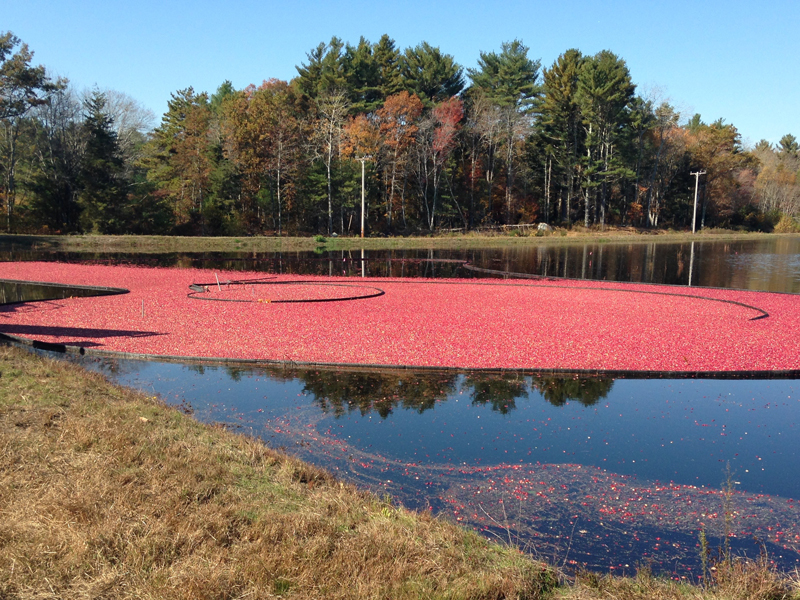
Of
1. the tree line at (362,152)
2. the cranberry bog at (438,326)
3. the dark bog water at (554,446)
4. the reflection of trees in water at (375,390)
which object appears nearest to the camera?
the dark bog water at (554,446)

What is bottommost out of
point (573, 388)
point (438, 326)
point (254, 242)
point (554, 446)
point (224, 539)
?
point (554, 446)

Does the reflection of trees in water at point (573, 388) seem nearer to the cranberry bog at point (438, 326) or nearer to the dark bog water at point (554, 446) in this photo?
the dark bog water at point (554, 446)

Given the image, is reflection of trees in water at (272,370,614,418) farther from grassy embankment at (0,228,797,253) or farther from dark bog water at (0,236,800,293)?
grassy embankment at (0,228,797,253)

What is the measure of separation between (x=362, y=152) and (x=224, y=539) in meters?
55.5

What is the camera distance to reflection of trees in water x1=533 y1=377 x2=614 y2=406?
10078 millimetres

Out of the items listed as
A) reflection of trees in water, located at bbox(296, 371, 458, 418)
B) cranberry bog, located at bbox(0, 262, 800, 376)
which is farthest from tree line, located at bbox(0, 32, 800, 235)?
reflection of trees in water, located at bbox(296, 371, 458, 418)

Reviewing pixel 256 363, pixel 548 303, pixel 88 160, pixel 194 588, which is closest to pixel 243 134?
pixel 88 160

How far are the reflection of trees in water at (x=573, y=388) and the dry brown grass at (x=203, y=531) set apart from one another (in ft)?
16.4

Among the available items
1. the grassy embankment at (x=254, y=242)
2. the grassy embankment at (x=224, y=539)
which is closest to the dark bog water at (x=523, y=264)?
the grassy embankment at (x=254, y=242)

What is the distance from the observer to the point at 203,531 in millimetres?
4719

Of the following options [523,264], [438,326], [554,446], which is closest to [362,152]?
[523,264]

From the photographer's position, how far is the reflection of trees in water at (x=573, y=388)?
10078 mm

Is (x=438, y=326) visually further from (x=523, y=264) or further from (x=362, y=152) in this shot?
(x=362, y=152)

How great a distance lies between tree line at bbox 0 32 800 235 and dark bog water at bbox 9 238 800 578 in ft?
147
